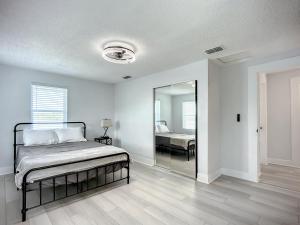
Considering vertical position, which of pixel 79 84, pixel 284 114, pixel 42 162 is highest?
pixel 79 84

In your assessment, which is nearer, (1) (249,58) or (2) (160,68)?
(1) (249,58)

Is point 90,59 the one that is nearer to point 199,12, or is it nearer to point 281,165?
point 199,12

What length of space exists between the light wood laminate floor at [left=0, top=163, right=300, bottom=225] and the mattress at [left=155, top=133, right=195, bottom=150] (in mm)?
891

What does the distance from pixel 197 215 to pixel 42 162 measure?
2.20 meters

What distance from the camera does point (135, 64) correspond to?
139 inches

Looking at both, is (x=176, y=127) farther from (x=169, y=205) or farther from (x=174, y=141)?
(x=169, y=205)

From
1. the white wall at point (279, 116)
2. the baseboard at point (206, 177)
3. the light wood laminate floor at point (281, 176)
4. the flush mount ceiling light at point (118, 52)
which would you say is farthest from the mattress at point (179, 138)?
the white wall at point (279, 116)

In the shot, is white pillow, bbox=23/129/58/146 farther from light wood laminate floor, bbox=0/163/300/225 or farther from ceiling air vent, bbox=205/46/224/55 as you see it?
ceiling air vent, bbox=205/46/224/55

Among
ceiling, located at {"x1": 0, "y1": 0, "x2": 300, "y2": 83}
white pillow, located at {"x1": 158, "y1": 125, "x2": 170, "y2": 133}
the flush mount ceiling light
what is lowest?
white pillow, located at {"x1": 158, "y1": 125, "x2": 170, "y2": 133}

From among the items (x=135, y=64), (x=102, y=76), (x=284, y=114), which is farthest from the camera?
(x=102, y=76)

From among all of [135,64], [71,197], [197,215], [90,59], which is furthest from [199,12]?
[71,197]

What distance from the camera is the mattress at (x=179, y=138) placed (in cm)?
356

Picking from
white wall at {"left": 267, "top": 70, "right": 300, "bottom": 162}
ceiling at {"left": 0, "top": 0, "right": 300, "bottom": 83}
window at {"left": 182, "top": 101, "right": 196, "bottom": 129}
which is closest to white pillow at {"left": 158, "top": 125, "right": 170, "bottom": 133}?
window at {"left": 182, "top": 101, "right": 196, "bottom": 129}

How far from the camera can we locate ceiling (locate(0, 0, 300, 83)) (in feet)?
5.42
